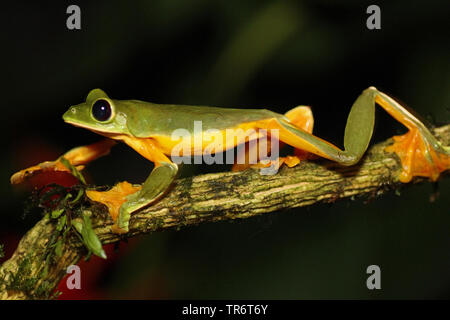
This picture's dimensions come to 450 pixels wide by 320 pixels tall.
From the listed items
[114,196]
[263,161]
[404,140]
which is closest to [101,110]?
[114,196]

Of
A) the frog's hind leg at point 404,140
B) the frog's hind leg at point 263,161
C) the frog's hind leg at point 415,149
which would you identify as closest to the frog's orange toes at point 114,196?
the frog's hind leg at point 263,161

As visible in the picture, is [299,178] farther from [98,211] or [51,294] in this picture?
[51,294]

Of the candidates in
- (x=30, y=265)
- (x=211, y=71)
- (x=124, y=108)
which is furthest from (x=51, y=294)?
(x=211, y=71)

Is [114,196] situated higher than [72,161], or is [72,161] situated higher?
[72,161]

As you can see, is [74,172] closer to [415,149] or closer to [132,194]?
[132,194]

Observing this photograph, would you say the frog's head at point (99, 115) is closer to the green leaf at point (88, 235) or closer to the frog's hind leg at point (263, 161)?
the green leaf at point (88, 235)

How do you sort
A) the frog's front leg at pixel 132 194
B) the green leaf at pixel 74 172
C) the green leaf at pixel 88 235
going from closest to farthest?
the green leaf at pixel 88 235
the frog's front leg at pixel 132 194
the green leaf at pixel 74 172
